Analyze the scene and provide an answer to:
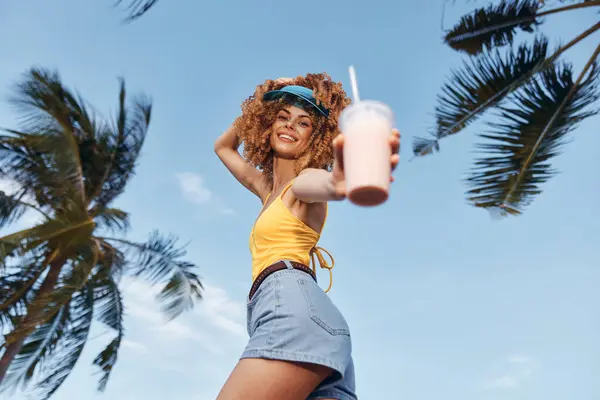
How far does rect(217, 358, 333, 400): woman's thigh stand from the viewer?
2.09 meters

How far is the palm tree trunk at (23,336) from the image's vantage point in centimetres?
928

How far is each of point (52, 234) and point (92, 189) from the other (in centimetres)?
175

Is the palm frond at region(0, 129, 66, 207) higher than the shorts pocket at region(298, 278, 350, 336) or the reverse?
higher

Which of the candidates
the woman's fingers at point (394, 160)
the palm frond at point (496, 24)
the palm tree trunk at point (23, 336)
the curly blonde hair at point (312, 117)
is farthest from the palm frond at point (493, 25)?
→ the palm tree trunk at point (23, 336)

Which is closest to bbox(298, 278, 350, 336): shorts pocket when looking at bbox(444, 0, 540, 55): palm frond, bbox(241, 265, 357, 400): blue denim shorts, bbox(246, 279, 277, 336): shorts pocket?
bbox(241, 265, 357, 400): blue denim shorts

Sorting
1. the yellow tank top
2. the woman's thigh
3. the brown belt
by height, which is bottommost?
the woman's thigh

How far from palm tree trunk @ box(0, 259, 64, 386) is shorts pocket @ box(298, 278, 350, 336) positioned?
25.6 ft

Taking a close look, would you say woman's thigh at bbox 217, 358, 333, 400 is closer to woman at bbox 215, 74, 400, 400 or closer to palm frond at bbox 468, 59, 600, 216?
woman at bbox 215, 74, 400, 400

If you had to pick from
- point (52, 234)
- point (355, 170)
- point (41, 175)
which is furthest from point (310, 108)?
point (41, 175)

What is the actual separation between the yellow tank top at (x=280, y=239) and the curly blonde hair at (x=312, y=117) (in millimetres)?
368

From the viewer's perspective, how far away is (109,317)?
11.0 meters

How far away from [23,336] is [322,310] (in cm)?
816

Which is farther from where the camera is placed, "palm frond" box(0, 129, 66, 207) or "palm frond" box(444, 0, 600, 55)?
"palm frond" box(0, 129, 66, 207)

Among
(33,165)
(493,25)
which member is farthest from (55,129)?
(493,25)
